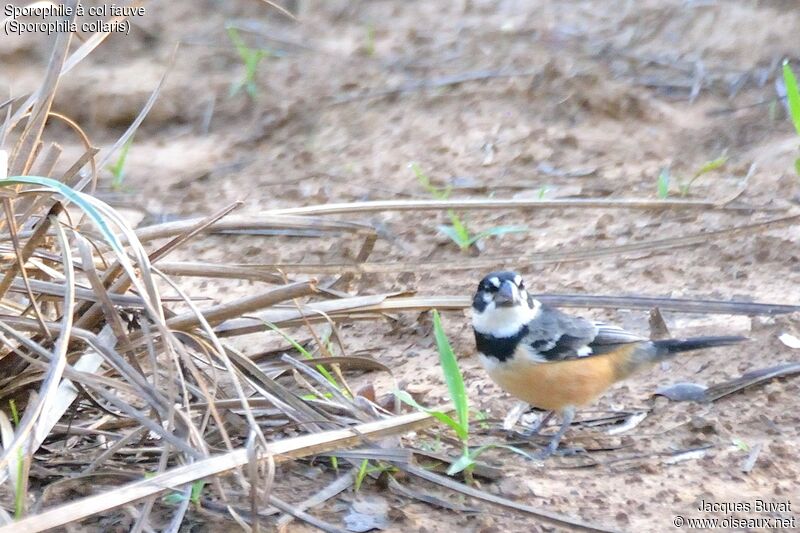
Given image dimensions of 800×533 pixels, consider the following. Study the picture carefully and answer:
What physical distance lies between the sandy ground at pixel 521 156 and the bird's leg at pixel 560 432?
0.06 m

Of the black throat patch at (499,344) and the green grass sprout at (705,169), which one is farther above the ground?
the green grass sprout at (705,169)

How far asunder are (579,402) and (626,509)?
3.07 ft

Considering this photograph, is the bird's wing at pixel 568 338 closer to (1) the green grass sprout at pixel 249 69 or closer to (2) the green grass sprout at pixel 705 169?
(2) the green grass sprout at pixel 705 169

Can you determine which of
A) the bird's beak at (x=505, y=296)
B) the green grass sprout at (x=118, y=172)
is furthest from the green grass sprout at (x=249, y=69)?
the bird's beak at (x=505, y=296)

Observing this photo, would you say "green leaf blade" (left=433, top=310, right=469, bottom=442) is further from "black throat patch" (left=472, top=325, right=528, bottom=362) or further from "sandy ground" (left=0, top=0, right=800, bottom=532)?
"black throat patch" (left=472, top=325, right=528, bottom=362)

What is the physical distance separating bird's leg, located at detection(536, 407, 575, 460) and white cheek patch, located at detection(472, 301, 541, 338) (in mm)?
389

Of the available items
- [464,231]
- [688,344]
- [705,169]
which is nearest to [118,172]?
[464,231]

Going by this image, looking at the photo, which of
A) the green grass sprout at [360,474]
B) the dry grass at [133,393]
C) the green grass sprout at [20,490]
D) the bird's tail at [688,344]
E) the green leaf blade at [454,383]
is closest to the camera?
the green grass sprout at [20,490]

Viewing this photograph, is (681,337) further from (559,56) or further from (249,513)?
(559,56)

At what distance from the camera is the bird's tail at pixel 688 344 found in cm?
424

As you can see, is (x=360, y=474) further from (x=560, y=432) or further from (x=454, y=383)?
(x=560, y=432)

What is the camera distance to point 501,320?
4.34 meters

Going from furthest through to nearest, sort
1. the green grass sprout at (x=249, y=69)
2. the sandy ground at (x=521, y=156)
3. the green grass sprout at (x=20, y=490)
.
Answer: the green grass sprout at (x=249, y=69)
the sandy ground at (x=521, y=156)
the green grass sprout at (x=20, y=490)

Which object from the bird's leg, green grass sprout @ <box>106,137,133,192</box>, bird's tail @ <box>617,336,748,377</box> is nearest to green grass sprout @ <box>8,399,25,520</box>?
the bird's leg
